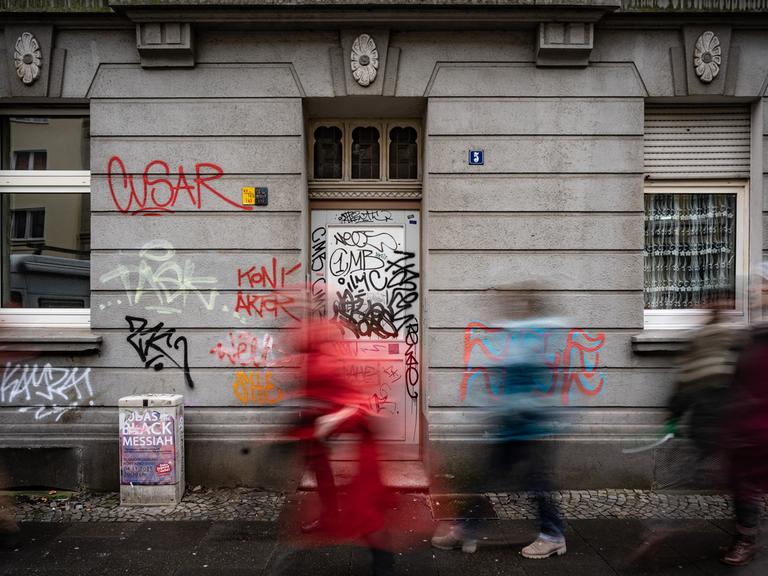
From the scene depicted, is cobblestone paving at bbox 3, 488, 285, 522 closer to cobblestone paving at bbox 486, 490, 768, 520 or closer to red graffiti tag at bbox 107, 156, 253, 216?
cobblestone paving at bbox 486, 490, 768, 520

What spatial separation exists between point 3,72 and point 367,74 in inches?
145

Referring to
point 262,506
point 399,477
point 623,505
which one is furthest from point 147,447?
point 623,505

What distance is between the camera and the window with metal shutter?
6441 mm

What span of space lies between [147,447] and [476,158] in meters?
4.16

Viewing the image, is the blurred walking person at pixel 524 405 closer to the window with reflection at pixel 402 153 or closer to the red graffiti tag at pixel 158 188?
the window with reflection at pixel 402 153

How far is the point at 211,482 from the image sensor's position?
6121mm

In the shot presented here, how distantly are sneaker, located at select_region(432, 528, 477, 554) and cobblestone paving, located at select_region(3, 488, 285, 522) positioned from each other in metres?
1.54

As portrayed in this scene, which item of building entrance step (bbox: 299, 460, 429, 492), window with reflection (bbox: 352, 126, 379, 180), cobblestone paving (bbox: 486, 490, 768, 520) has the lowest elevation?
cobblestone paving (bbox: 486, 490, 768, 520)

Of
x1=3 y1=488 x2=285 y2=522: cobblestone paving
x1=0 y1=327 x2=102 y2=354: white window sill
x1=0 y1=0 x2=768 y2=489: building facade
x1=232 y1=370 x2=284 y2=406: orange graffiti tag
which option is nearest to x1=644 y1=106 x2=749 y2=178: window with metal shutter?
x1=0 y1=0 x2=768 y2=489: building facade

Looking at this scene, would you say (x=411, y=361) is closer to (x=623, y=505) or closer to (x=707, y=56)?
(x=623, y=505)

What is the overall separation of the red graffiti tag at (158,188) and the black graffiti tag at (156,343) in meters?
1.13

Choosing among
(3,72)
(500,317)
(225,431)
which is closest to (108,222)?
(3,72)

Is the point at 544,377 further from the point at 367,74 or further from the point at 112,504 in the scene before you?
the point at 112,504

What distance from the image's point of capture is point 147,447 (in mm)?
5680
